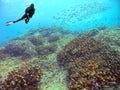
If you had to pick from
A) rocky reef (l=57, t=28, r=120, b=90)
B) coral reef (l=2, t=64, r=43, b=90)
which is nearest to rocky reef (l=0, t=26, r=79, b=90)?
coral reef (l=2, t=64, r=43, b=90)

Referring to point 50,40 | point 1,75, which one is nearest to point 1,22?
point 50,40

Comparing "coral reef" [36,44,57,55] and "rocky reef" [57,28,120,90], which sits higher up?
"rocky reef" [57,28,120,90]

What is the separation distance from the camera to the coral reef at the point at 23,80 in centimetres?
712

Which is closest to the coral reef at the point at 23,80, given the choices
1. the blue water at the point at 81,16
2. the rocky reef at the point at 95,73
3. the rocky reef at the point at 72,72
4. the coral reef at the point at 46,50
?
the rocky reef at the point at 72,72

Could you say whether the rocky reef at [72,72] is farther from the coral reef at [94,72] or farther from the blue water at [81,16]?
the blue water at [81,16]

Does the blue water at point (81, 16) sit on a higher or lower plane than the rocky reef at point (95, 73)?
lower

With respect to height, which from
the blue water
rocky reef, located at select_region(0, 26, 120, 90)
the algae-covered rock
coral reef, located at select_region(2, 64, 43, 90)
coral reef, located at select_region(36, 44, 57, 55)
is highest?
coral reef, located at select_region(2, 64, 43, 90)

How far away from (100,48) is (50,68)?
132 inches

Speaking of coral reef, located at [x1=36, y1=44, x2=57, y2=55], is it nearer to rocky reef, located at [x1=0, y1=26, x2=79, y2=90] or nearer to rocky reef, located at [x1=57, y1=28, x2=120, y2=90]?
rocky reef, located at [x1=0, y1=26, x2=79, y2=90]

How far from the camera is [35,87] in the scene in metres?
7.62

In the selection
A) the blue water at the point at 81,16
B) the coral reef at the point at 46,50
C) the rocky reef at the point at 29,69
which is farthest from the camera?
the blue water at the point at 81,16

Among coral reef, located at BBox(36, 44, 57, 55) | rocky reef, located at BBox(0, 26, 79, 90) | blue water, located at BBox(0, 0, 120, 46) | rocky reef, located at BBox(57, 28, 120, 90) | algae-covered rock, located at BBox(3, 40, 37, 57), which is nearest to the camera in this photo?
rocky reef, located at BBox(57, 28, 120, 90)

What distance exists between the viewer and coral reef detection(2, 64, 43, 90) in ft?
23.4

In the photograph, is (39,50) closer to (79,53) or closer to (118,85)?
(79,53)
